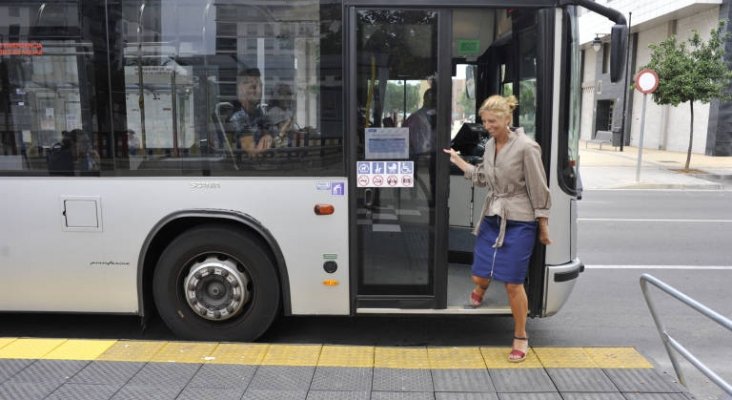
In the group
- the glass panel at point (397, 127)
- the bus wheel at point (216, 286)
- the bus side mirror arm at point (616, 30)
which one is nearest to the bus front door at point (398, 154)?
the glass panel at point (397, 127)

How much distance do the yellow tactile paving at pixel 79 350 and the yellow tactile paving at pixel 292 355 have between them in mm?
1080

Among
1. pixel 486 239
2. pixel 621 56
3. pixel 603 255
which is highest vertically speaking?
pixel 621 56

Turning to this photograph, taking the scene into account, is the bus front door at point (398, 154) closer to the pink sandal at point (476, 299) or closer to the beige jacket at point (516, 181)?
the pink sandal at point (476, 299)

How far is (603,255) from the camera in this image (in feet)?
25.5

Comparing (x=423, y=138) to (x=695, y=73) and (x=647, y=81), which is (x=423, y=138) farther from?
(x=695, y=73)

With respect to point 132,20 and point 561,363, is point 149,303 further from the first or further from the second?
point 561,363

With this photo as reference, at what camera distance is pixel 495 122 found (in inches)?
146

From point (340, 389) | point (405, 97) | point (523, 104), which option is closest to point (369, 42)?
point (405, 97)

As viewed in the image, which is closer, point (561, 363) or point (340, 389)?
point (340, 389)

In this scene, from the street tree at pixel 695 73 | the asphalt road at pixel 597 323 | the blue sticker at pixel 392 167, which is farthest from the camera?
the street tree at pixel 695 73

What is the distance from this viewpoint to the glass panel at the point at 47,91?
159 inches

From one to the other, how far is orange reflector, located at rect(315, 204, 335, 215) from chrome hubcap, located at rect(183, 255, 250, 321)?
75 centimetres

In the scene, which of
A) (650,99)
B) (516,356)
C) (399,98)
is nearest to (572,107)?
(399,98)

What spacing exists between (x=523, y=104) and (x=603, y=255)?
4.13m
